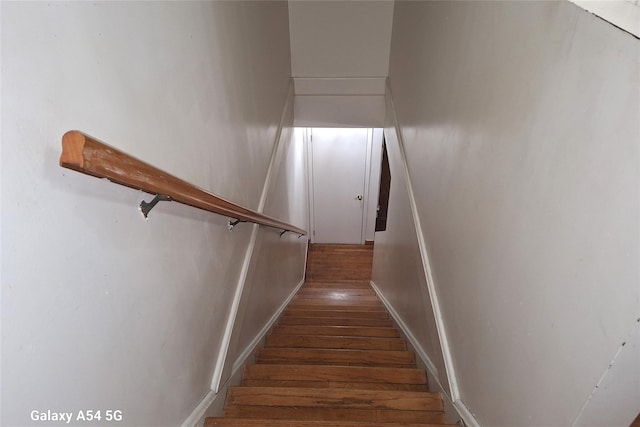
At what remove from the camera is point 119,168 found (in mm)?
606

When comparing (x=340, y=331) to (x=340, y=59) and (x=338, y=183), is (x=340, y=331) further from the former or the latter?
(x=338, y=183)

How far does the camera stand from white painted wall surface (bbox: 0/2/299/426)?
523mm

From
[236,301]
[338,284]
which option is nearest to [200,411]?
[236,301]

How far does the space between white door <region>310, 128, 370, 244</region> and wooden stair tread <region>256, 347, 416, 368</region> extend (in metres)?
3.67

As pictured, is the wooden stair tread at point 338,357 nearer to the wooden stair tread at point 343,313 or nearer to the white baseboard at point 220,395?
the white baseboard at point 220,395

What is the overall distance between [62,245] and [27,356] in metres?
0.19

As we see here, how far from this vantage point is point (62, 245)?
60 centimetres

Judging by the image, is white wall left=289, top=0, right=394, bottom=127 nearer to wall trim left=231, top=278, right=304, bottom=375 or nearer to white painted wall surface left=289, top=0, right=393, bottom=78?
white painted wall surface left=289, top=0, right=393, bottom=78

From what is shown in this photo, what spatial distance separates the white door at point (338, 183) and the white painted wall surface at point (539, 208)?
3808 millimetres

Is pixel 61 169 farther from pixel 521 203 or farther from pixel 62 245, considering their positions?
pixel 521 203

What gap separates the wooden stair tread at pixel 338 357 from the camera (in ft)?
6.79

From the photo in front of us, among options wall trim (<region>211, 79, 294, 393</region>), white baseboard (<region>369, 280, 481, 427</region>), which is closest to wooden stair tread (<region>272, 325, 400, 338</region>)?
white baseboard (<region>369, 280, 481, 427</region>)

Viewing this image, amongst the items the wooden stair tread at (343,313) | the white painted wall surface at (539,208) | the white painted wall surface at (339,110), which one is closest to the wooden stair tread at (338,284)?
the wooden stair tread at (343,313)

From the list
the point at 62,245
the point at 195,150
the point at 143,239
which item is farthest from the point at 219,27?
the point at 62,245
